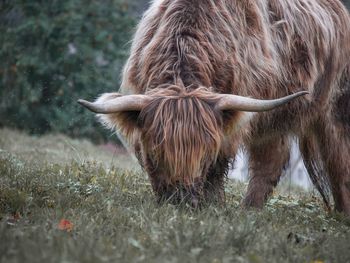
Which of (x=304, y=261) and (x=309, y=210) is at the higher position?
(x=304, y=261)

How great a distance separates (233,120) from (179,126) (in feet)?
1.87

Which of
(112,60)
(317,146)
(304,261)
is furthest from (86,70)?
(304,261)

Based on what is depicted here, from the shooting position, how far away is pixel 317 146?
787cm

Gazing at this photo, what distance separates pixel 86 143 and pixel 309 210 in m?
8.00

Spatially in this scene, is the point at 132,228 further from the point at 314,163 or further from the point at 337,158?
the point at 314,163

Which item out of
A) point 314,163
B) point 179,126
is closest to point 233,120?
point 179,126

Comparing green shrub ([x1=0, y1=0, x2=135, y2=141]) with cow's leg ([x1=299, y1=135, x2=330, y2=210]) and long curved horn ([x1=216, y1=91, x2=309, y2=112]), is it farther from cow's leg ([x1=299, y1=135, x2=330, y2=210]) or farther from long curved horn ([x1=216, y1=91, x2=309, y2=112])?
long curved horn ([x1=216, y1=91, x2=309, y2=112])

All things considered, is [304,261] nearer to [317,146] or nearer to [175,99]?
[175,99]

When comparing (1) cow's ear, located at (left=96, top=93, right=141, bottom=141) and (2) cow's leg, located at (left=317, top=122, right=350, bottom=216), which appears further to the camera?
(2) cow's leg, located at (left=317, top=122, right=350, bottom=216)

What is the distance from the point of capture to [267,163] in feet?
26.0

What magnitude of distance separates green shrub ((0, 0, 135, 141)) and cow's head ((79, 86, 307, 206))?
9514 millimetres

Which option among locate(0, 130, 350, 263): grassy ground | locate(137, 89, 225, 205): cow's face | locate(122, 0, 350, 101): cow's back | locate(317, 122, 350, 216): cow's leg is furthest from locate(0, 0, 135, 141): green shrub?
locate(137, 89, 225, 205): cow's face

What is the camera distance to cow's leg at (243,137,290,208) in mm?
7680

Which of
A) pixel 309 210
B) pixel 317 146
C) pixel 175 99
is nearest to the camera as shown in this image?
pixel 175 99
